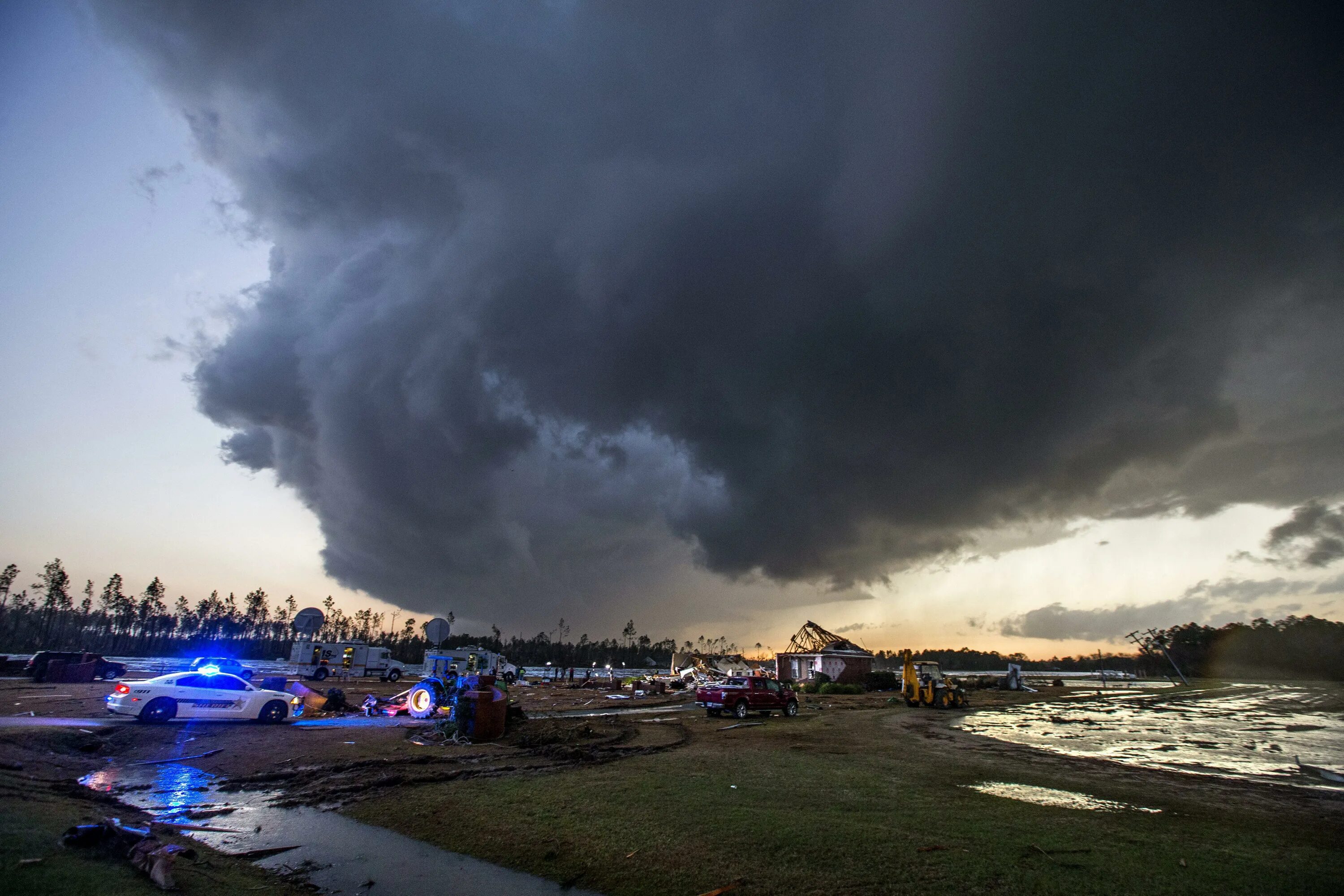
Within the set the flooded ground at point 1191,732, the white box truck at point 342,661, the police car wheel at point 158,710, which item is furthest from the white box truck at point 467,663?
the flooded ground at point 1191,732

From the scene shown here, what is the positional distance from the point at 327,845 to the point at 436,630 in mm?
15119

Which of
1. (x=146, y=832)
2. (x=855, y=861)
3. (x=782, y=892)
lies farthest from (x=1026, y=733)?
(x=146, y=832)

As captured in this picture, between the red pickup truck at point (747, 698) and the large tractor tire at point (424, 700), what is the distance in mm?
13672

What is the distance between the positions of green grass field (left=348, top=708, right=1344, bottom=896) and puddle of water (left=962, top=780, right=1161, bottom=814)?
402 mm

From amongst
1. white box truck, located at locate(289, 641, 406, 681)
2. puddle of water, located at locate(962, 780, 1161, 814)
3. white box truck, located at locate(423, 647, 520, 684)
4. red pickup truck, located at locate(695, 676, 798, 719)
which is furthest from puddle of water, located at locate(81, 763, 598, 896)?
white box truck, located at locate(289, 641, 406, 681)

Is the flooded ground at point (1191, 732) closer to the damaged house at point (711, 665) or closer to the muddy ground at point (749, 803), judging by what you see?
the muddy ground at point (749, 803)

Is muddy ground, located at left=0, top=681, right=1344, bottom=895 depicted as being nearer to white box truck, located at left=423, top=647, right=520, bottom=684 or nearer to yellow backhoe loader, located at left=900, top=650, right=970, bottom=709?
white box truck, located at left=423, top=647, right=520, bottom=684

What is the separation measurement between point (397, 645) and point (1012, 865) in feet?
675

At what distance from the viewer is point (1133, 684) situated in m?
97.1

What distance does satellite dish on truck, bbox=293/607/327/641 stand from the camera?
30844mm

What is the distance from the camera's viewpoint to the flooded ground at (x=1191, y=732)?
18.5 m

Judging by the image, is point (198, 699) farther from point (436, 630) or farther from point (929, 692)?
point (929, 692)

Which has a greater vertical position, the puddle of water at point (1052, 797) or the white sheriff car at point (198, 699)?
the white sheriff car at point (198, 699)

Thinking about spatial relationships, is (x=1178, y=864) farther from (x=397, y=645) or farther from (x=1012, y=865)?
(x=397, y=645)
